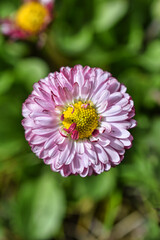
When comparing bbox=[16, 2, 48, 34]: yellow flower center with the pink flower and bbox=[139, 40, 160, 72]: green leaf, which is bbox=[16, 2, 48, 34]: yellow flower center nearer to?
bbox=[139, 40, 160, 72]: green leaf

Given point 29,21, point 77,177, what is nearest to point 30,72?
point 29,21

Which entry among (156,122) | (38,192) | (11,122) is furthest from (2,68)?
(156,122)

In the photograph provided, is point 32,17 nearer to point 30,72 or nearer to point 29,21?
point 29,21

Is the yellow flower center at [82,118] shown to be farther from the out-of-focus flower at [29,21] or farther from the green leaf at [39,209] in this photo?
the green leaf at [39,209]

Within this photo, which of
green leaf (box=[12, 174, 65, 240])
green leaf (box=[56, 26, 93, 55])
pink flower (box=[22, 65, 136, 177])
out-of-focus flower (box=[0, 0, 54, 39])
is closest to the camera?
pink flower (box=[22, 65, 136, 177])

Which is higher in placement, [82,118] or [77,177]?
[82,118]

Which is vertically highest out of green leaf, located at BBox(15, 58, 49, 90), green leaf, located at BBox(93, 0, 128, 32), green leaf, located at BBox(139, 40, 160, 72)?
green leaf, located at BBox(93, 0, 128, 32)

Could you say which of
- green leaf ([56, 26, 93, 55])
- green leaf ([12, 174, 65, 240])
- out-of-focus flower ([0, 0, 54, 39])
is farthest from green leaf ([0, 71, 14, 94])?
green leaf ([12, 174, 65, 240])
